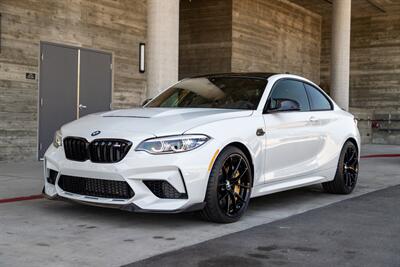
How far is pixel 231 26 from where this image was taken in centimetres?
1847

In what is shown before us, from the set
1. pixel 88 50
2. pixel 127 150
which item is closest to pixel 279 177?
pixel 127 150

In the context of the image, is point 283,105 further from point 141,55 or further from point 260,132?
point 141,55

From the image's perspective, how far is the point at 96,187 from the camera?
18.2ft

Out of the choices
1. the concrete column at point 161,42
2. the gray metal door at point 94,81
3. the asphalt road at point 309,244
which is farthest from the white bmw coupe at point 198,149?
the gray metal door at point 94,81

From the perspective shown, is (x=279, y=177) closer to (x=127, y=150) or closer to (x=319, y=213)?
(x=319, y=213)

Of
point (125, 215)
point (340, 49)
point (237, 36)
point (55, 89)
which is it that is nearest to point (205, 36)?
point (237, 36)

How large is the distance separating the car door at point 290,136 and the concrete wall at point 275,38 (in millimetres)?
11517

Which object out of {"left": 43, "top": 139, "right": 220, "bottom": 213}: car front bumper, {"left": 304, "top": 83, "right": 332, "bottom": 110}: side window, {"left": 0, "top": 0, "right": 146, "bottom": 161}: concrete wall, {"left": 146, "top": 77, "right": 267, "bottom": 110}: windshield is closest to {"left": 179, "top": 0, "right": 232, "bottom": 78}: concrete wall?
{"left": 0, "top": 0, "right": 146, "bottom": 161}: concrete wall

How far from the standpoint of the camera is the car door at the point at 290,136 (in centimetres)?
639

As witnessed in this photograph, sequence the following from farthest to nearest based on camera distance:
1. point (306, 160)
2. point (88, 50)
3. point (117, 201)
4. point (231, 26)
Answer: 1. point (231, 26)
2. point (88, 50)
3. point (306, 160)
4. point (117, 201)

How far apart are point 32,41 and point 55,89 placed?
116 centimetres

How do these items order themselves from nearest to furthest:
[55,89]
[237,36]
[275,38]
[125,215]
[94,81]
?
1. [125,215]
2. [55,89]
3. [94,81]
4. [237,36]
5. [275,38]

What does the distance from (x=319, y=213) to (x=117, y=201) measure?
7.97ft

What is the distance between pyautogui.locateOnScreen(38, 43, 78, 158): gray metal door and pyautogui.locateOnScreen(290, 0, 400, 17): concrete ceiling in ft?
39.5
